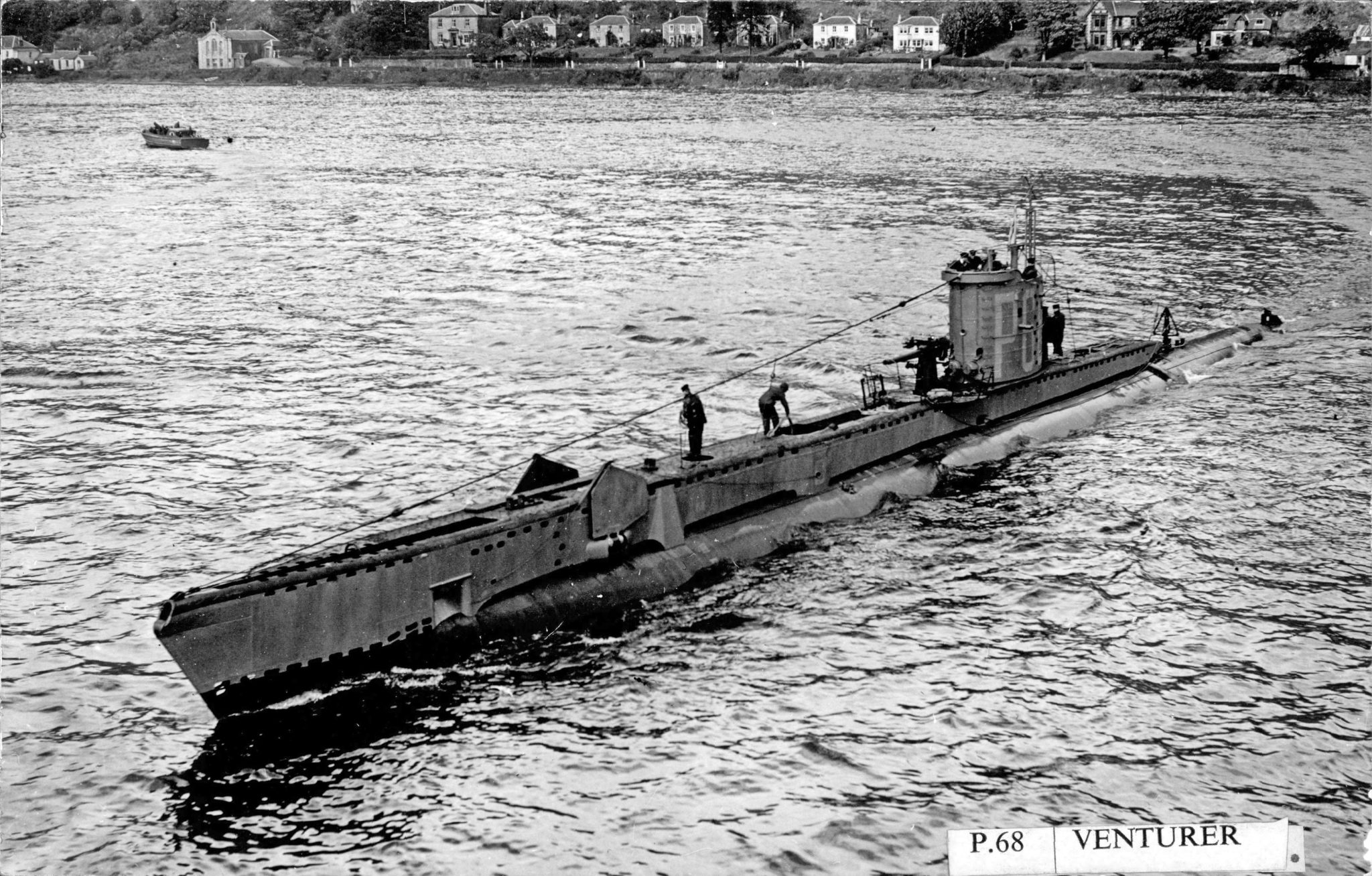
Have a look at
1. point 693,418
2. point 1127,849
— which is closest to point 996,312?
point 693,418

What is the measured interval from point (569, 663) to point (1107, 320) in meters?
37.2

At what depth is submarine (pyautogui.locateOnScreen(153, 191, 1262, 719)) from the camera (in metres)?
24.3

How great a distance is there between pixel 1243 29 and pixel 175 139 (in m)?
128

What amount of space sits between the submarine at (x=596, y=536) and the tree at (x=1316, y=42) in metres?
133

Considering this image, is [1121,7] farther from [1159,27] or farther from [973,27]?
[973,27]

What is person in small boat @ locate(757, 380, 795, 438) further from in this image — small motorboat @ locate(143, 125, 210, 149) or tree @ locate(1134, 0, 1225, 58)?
tree @ locate(1134, 0, 1225, 58)

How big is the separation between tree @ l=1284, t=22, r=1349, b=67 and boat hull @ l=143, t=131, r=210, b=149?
4721 inches

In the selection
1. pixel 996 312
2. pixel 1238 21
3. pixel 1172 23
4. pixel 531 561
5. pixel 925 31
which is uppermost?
pixel 925 31

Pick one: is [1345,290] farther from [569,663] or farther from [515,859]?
[515,859]

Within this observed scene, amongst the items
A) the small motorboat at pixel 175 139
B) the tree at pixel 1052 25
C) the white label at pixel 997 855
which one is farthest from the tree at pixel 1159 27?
the white label at pixel 997 855

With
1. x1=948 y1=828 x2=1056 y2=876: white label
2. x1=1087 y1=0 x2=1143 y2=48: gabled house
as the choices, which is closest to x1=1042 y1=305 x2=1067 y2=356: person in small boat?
x1=948 y1=828 x2=1056 y2=876: white label

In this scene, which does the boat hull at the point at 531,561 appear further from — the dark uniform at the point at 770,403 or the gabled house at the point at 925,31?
the gabled house at the point at 925,31

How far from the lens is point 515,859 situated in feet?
67.6

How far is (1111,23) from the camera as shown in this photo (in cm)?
17438
